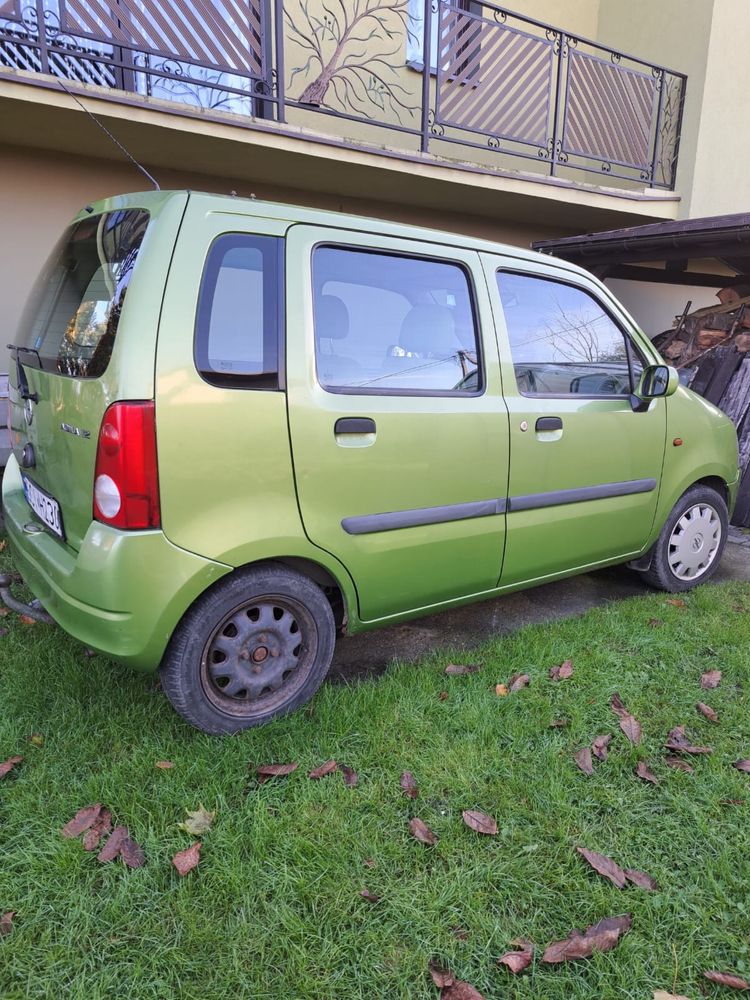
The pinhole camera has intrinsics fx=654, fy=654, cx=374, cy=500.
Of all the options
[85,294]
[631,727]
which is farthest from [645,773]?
[85,294]

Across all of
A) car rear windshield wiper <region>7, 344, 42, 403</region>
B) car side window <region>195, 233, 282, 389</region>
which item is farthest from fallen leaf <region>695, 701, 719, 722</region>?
car rear windshield wiper <region>7, 344, 42, 403</region>

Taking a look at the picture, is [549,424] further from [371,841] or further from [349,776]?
[371,841]

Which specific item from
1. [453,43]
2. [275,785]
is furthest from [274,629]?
[453,43]

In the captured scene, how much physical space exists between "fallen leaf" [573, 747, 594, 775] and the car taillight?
68.2 inches

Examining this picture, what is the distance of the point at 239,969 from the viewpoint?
1648 mm

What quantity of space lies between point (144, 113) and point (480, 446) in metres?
3.80

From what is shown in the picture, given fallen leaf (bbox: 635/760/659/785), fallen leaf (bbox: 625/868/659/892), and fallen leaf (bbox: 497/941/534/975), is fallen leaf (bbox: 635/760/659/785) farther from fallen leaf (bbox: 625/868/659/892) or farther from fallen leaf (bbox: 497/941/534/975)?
fallen leaf (bbox: 497/941/534/975)

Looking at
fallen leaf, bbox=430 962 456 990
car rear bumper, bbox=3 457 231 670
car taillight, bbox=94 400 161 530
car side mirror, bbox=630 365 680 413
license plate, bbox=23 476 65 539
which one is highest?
car side mirror, bbox=630 365 680 413

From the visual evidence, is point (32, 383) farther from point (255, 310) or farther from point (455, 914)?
point (455, 914)

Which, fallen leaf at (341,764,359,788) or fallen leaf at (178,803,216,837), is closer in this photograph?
fallen leaf at (178,803,216,837)

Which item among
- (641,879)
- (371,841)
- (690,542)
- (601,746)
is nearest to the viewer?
(641,879)

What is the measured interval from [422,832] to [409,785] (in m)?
0.21

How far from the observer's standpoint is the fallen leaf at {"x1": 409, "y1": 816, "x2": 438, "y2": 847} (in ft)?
6.73

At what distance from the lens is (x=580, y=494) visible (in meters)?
3.30
